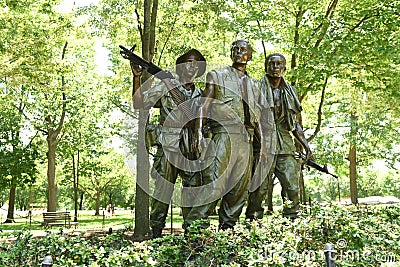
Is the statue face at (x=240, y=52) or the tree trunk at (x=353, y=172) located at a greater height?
the statue face at (x=240, y=52)

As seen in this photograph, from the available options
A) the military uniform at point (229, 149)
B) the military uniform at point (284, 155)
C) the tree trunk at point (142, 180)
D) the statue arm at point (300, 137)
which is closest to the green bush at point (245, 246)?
the military uniform at point (229, 149)

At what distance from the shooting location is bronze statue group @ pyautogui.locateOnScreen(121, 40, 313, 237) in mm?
6133

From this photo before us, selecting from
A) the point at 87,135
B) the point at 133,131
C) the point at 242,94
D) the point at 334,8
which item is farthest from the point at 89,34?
the point at 87,135

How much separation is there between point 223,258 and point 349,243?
1248mm

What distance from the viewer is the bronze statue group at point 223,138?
6.13 m

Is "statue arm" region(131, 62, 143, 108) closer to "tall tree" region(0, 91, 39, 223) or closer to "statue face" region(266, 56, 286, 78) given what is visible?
"statue face" region(266, 56, 286, 78)

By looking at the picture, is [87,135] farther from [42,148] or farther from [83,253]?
[83,253]

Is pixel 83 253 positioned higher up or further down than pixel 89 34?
further down

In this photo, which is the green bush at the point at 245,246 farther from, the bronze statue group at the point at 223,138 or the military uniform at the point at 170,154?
the military uniform at the point at 170,154

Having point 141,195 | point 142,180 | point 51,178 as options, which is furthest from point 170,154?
point 51,178

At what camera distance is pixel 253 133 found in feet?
21.6

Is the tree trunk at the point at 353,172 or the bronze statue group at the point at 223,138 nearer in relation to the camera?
the bronze statue group at the point at 223,138

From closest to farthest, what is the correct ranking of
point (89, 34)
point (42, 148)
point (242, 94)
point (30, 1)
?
point (242, 94) < point (30, 1) < point (89, 34) < point (42, 148)

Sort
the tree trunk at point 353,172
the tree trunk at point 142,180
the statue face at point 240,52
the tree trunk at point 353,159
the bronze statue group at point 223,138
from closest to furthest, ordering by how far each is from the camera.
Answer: the bronze statue group at point 223,138 < the statue face at point 240,52 < the tree trunk at point 142,180 < the tree trunk at point 353,159 < the tree trunk at point 353,172
